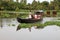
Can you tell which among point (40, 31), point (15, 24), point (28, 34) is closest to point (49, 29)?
point (40, 31)

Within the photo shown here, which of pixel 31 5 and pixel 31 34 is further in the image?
pixel 31 5

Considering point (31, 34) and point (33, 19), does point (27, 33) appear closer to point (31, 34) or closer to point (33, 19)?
point (31, 34)

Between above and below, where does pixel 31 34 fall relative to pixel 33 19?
below

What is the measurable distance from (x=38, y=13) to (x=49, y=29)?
0.41 meters

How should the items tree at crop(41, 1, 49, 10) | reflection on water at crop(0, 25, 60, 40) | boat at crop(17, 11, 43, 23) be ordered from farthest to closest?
1. tree at crop(41, 1, 49, 10)
2. boat at crop(17, 11, 43, 23)
3. reflection on water at crop(0, 25, 60, 40)

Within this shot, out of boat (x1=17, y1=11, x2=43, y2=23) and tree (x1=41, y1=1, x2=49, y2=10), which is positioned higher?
tree (x1=41, y1=1, x2=49, y2=10)

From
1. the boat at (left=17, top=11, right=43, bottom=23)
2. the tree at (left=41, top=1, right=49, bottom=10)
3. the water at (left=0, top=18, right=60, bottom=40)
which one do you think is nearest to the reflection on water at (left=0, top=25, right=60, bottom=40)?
the water at (left=0, top=18, right=60, bottom=40)

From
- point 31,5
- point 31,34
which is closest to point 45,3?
point 31,5

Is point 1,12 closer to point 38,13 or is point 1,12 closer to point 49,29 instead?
point 38,13

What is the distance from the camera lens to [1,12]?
12.2 feet

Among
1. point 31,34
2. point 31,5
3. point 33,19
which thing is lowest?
point 31,34

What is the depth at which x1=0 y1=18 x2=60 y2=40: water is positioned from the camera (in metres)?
3.38

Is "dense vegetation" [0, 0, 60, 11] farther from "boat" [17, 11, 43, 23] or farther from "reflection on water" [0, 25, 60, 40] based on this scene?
"reflection on water" [0, 25, 60, 40]

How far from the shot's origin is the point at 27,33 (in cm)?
350
